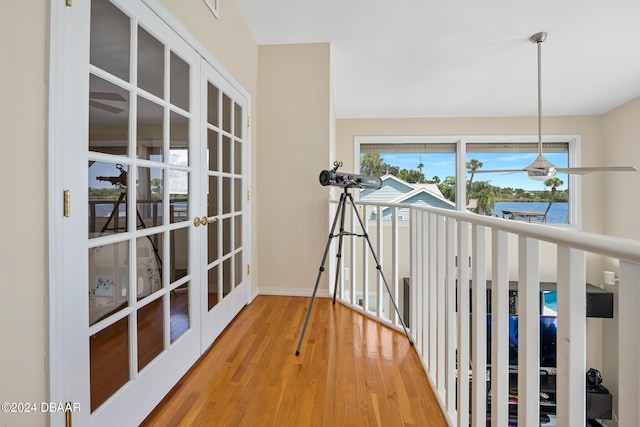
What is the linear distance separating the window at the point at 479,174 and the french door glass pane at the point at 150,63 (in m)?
→ 3.91

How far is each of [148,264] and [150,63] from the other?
0.91 m

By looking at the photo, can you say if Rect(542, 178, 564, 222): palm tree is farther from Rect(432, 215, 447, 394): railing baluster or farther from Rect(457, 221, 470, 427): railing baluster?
Rect(457, 221, 470, 427): railing baluster

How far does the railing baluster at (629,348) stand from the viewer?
484 mm

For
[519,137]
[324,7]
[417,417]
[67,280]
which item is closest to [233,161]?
[324,7]

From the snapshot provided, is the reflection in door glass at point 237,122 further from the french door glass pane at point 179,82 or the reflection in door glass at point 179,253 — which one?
the reflection in door glass at point 179,253

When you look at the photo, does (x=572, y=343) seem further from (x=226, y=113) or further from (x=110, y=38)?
(x=226, y=113)

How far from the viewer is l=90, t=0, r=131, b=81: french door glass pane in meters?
1.04

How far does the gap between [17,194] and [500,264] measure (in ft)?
4.43

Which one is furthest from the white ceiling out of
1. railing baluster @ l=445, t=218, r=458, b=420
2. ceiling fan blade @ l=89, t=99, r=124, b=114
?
railing baluster @ l=445, t=218, r=458, b=420

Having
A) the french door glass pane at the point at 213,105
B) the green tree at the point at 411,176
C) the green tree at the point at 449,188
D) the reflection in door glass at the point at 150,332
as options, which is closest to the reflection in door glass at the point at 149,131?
the french door glass pane at the point at 213,105

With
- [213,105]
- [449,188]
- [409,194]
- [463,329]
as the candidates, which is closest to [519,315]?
[463,329]

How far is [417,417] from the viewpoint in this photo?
1.31m

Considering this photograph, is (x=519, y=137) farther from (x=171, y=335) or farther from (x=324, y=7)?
(x=171, y=335)

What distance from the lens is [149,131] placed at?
137 cm
